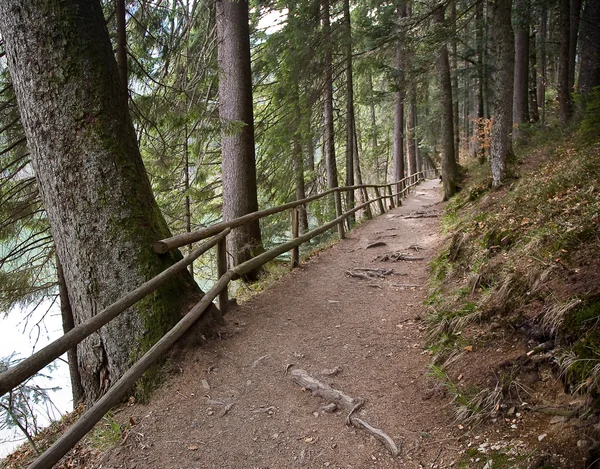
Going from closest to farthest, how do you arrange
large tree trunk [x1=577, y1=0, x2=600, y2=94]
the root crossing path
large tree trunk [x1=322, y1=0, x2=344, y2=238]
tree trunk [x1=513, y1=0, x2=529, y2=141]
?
the root crossing path → large tree trunk [x1=577, y1=0, x2=600, y2=94] → large tree trunk [x1=322, y1=0, x2=344, y2=238] → tree trunk [x1=513, y1=0, x2=529, y2=141]

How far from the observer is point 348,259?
818 centimetres

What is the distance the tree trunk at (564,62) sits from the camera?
11828 mm

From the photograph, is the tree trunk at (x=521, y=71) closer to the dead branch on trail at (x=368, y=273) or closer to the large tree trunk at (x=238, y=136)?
the large tree trunk at (x=238, y=136)

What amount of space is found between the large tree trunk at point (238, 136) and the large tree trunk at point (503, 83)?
5.03m

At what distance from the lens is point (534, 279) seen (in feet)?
12.0

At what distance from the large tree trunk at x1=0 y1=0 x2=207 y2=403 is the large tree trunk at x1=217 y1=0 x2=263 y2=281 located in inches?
149

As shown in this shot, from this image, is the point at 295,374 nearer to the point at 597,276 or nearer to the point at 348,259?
the point at 597,276

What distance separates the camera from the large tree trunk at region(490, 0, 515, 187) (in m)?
8.40

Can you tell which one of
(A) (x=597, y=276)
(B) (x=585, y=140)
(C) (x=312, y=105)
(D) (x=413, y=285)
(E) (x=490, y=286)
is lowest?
(D) (x=413, y=285)

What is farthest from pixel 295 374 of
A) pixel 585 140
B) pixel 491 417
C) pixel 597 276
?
pixel 585 140

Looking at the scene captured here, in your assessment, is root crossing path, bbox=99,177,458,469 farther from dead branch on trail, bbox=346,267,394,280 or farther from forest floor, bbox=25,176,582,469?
dead branch on trail, bbox=346,267,394,280

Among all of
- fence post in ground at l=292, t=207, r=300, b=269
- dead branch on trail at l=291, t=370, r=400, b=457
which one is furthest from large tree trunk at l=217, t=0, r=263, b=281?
dead branch on trail at l=291, t=370, r=400, b=457

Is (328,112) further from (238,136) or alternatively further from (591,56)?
(591,56)

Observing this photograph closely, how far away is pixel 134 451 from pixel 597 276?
3.70 metres
